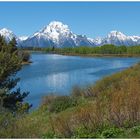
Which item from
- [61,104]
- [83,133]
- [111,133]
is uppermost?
[111,133]

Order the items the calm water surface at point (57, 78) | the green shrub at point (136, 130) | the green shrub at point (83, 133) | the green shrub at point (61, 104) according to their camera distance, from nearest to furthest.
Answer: the green shrub at point (136, 130) < the green shrub at point (83, 133) < the green shrub at point (61, 104) < the calm water surface at point (57, 78)

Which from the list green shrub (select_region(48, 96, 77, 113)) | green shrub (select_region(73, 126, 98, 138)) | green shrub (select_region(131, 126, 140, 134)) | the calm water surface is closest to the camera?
green shrub (select_region(131, 126, 140, 134))

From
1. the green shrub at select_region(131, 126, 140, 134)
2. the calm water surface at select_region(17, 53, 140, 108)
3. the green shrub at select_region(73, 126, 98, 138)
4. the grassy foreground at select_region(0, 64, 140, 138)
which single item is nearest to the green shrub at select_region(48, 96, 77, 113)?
the grassy foreground at select_region(0, 64, 140, 138)

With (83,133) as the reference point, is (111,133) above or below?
above

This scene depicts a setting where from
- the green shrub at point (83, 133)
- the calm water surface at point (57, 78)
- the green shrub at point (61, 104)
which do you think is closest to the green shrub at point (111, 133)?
the green shrub at point (83, 133)

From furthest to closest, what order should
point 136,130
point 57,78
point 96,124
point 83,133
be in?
point 57,78 < point 96,124 < point 83,133 < point 136,130

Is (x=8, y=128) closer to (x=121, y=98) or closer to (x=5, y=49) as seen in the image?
(x=121, y=98)

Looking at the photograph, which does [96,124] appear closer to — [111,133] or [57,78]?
[111,133]

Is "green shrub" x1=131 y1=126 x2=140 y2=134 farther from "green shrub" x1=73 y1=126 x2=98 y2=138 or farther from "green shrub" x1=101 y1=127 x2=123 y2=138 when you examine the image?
"green shrub" x1=73 y1=126 x2=98 y2=138

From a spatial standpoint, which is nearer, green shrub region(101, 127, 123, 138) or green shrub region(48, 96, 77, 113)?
green shrub region(101, 127, 123, 138)

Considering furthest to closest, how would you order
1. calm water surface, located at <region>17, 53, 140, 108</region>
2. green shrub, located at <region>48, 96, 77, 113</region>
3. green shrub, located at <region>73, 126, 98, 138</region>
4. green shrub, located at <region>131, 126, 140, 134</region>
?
calm water surface, located at <region>17, 53, 140, 108</region> → green shrub, located at <region>48, 96, 77, 113</region> → green shrub, located at <region>73, 126, 98, 138</region> → green shrub, located at <region>131, 126, 140, 134</region>

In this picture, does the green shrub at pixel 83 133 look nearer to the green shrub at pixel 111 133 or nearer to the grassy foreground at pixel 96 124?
the grassy foreground at pixel 96 124

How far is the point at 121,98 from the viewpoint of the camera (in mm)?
10469

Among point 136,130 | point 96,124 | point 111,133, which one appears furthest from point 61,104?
point 136,130
